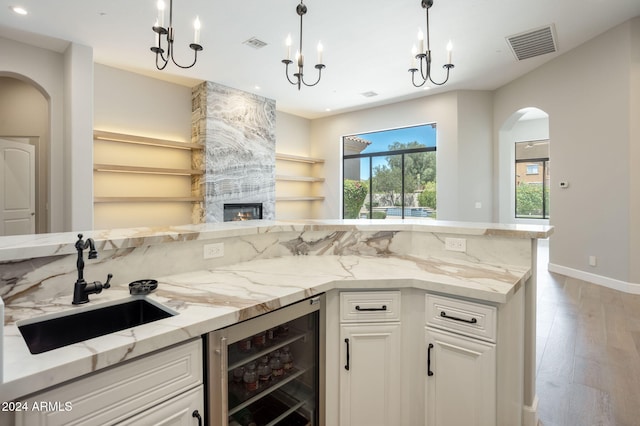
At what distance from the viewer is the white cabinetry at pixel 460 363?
1.40m

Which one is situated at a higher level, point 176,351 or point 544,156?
point 544,156

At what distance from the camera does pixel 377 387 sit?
1562mm

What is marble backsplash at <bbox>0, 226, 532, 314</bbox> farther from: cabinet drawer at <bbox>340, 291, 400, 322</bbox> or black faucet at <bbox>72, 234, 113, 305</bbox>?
cabinet drawer at <bbox>340, 291, 400, 322</bbox>

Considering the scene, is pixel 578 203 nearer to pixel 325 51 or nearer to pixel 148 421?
pixel 325 51

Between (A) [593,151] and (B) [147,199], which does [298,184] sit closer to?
(B) [147,199]

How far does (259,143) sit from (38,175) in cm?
374

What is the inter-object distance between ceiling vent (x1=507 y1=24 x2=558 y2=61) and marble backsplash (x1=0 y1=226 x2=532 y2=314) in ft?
11.9

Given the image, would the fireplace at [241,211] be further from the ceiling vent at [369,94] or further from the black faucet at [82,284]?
the black faucet at [82,284]

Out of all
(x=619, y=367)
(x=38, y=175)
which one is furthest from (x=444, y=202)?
(x=38, y=175)

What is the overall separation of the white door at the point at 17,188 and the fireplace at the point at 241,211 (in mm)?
3010

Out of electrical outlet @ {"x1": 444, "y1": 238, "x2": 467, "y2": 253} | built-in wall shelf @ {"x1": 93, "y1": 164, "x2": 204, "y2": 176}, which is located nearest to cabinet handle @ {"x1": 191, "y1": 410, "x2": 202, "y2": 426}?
electrical outlet @ {"x1": 444, "y1": 238, "x2": 467, "y2": 253}

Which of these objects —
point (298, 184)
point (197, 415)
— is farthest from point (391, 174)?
point (197, 415)

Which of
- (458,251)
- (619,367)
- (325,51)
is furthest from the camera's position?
(325,51)

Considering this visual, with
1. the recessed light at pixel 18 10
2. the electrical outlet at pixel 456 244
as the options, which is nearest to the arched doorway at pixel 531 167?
the electrical outlet at pixel 456 244
